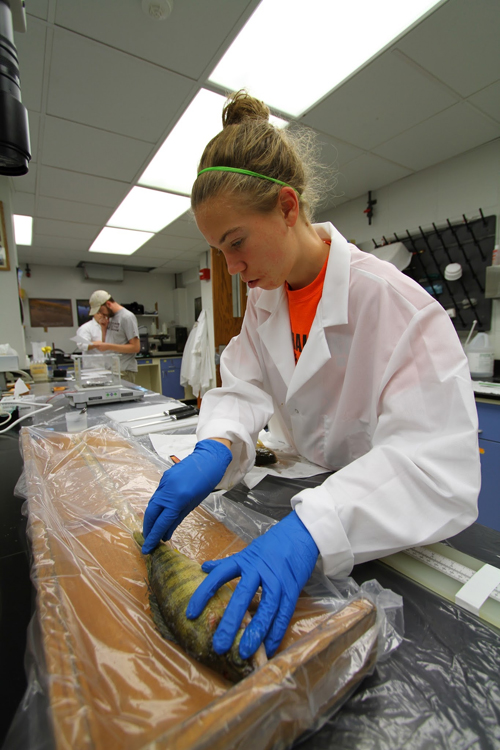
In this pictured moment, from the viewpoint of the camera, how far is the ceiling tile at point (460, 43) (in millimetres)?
1566

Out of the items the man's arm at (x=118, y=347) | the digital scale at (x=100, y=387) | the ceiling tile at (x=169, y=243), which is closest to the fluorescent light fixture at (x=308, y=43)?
the digital scale at (x=100, y=387)

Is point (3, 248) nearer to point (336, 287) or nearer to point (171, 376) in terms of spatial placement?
point (171, 376)

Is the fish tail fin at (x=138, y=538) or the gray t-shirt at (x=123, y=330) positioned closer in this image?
the fish tail fin at (x=138, y=538)

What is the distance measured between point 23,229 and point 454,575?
217 inches

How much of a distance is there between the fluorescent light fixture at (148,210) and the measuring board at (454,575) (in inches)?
145

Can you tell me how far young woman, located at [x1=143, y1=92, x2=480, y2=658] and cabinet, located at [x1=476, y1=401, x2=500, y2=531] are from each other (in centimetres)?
160

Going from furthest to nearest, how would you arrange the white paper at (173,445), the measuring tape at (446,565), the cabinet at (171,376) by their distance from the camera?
the cabinet at (171,376) < the white paper at (173,445) < the measuring tape at (446,565)

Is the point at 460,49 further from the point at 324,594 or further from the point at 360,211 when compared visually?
the point at 324,594

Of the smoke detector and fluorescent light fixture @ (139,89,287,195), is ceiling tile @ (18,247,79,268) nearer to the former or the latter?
fluorescent light fixture @ (139,89,287,195)

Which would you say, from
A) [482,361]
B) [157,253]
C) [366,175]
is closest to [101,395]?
[482,361]

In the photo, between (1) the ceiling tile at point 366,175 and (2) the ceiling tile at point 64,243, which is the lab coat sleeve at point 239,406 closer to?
(1) the ceiling tile at point 366,175

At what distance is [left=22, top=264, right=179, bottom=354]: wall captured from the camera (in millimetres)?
6188

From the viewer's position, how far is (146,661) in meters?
0.45

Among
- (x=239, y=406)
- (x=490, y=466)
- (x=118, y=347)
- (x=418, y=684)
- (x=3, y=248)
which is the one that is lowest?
(x=490, y=466)
